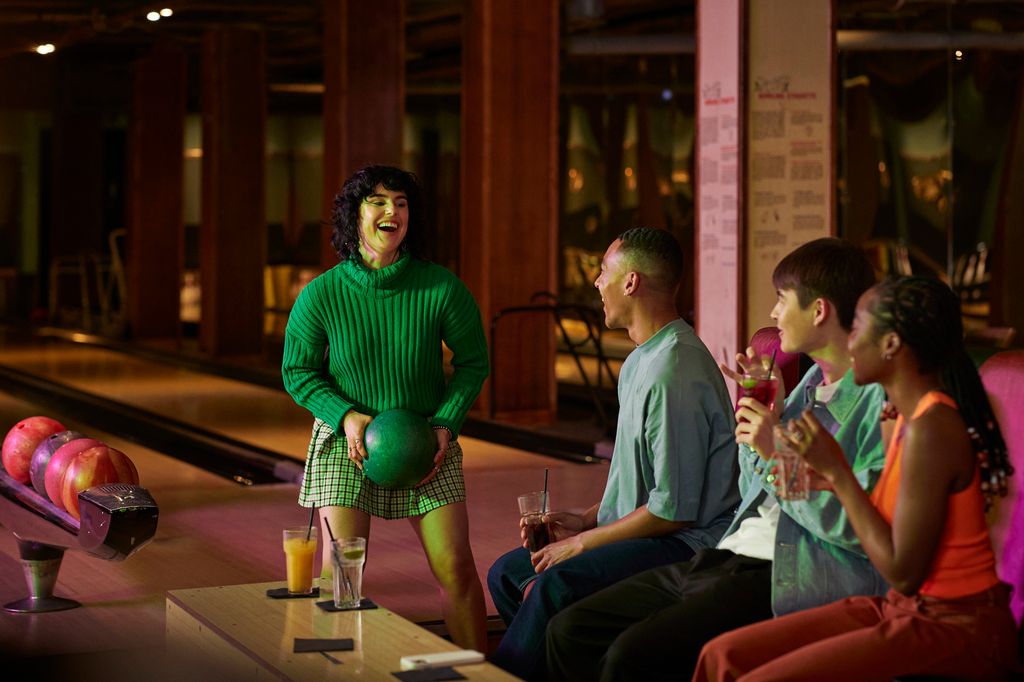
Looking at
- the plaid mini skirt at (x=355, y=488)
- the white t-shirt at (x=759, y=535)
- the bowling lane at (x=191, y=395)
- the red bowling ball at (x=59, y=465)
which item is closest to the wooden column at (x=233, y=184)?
the bowling lane at (x=191, y=395)

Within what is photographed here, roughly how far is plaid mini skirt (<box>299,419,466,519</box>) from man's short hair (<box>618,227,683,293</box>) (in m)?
0.78

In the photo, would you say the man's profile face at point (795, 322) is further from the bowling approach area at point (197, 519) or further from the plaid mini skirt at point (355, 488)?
the plaid mini skirt at point (355, 488)

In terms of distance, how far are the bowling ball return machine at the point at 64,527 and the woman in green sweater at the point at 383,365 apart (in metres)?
0.79

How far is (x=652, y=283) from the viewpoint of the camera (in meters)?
3.74

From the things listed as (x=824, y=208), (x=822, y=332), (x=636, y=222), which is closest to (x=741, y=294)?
(x=824, y=208)

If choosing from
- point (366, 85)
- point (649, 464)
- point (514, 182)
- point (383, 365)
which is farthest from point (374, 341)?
point (366, 85)

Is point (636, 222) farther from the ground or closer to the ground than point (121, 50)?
closer to the ground

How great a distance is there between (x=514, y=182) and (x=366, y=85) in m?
2.47

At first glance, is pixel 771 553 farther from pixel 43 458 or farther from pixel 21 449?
pixel 21 449

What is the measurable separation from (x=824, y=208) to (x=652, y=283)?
3342 millimetres

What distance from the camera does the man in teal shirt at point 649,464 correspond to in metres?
3.57

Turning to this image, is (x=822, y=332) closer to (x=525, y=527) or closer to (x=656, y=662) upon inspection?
(x=656, y=662)

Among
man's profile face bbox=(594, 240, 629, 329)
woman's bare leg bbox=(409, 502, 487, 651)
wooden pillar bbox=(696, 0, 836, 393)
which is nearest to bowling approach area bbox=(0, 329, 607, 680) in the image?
woman's bare leg bbox=(409, 502, 487, 651)

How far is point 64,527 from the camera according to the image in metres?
4.88
